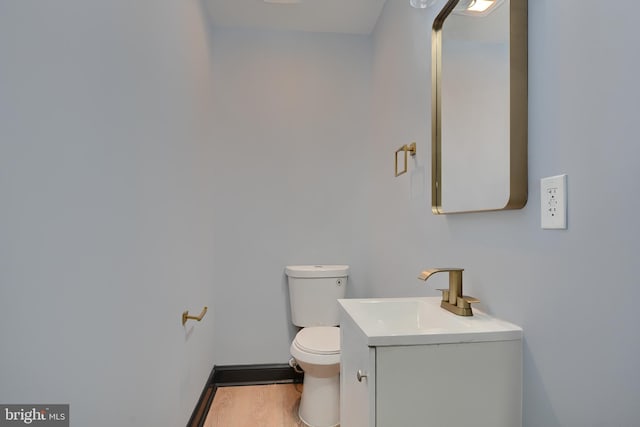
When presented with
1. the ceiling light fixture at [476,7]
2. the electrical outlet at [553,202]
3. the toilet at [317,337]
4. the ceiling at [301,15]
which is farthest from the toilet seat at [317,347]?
the ceiling at [301,15]

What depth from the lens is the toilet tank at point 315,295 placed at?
7.51 feet

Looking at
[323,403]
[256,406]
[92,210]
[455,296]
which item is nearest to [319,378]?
[323,403]

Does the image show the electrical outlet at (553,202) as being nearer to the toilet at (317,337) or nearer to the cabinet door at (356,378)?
the cabinet door at (356,378)

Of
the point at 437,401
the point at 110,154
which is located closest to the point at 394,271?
the point at 437,401

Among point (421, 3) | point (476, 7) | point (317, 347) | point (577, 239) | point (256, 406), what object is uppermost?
point (421, 3)

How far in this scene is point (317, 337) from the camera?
1973mm

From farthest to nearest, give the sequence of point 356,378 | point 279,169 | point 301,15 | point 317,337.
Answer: point 279,169 < point 301,15 < point 317,337 < point 356,378

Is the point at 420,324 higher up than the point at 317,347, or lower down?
higher up

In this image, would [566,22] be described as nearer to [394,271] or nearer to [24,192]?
[24,192]

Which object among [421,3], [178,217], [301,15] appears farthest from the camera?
[301,15]

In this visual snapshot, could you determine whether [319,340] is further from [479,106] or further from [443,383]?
[479,106]

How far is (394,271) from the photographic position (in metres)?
1.88

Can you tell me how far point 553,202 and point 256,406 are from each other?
2027 millimetres

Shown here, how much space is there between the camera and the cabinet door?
33.8 inches
